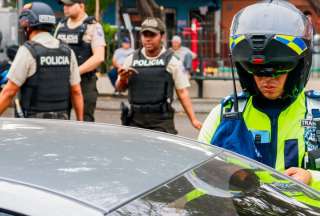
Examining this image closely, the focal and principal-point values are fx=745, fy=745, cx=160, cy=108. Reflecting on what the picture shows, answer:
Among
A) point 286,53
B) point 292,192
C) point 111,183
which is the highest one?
point 286,53

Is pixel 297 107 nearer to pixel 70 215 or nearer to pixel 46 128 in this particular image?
pixel 46 128

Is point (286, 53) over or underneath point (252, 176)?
over

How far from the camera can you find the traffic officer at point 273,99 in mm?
2986

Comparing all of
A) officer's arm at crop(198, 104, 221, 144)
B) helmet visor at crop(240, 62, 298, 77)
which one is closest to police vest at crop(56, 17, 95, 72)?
officer's arm at crop(198, 104, 221, 144)

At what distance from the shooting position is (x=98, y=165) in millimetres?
2061

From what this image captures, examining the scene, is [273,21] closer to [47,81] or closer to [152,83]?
[47,81]

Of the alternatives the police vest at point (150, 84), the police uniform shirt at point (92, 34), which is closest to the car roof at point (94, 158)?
the police vest at point (150, 84)

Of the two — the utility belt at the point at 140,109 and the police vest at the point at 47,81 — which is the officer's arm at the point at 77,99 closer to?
the police vest at the point at 47,81

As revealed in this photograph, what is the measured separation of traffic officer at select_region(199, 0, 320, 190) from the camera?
2986 millimetres

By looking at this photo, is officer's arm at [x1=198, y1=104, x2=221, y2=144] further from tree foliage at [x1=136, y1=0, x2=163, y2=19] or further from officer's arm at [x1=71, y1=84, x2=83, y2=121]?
tree foliage at [x1=136, y1=0, x2=163, y2=19]

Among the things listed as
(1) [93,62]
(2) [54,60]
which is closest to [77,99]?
(2) [54,60]

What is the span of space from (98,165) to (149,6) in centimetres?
1745

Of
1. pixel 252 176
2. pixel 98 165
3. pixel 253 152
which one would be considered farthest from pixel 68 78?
pixel 98 165

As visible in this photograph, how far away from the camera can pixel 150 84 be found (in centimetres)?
627
